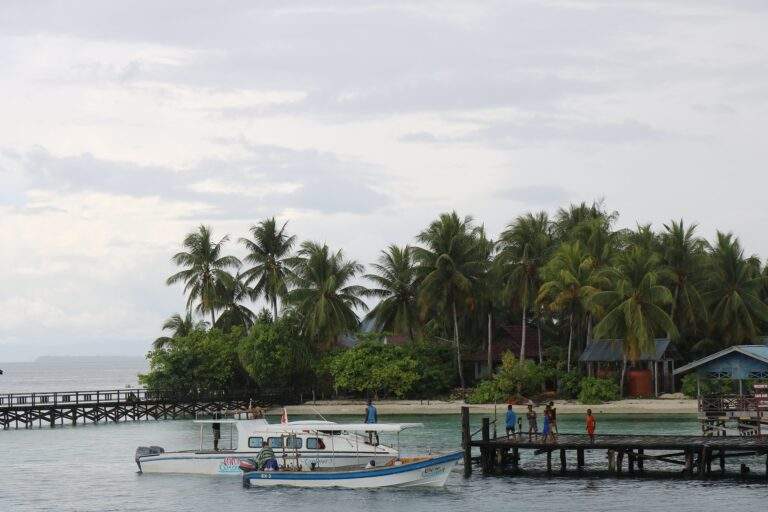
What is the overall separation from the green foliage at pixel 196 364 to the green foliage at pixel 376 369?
843 cm

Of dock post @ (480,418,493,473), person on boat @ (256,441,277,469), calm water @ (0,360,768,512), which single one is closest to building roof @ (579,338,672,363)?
calm water @ (0,360,768,512)

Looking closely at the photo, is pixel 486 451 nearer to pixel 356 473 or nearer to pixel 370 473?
pixel 370 473

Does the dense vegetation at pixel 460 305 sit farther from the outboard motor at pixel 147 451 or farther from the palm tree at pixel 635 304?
the outboard motor at pixel 147 451

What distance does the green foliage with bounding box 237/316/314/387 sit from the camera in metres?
89.9

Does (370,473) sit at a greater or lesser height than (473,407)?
lesser

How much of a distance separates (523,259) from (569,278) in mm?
6788

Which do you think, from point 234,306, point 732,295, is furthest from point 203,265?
point 732,295

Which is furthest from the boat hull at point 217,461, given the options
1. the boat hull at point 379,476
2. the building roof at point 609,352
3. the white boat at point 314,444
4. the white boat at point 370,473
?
the building roof at point 609,352

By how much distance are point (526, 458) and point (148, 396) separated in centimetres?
4082

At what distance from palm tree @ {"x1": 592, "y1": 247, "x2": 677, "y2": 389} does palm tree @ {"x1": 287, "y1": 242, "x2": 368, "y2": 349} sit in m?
19.2

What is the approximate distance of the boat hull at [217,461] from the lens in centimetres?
4731

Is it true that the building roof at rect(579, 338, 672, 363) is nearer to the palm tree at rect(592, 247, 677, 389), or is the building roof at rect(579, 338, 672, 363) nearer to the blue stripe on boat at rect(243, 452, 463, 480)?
the palm tree at rect(592, 247, 677, 389)

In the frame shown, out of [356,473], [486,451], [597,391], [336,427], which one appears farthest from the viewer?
[597,391]

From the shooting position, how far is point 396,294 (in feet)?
302
